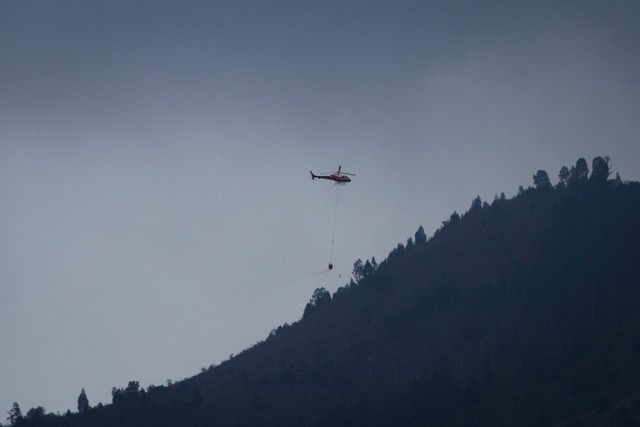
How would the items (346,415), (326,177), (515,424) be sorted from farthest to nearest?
(346,415) → (515,424) → (326,177)

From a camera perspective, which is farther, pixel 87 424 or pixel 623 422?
pixel 87 424

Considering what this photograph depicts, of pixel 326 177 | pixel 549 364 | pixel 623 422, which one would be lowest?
pixel 623 422

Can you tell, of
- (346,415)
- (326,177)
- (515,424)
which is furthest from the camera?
(346,415)

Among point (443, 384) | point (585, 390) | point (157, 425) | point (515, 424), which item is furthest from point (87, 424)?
point (585, 390)

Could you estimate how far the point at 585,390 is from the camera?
604ft

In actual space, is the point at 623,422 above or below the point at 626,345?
below

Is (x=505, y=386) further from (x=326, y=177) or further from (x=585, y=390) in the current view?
(x=326, y=177)

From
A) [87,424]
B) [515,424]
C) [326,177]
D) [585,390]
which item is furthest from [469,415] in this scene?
[87,424]

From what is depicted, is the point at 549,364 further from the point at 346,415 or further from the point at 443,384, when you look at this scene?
the point at 346,415

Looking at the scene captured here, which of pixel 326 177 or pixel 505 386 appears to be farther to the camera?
pixel 505 386

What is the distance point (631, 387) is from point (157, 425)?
89.6 meters

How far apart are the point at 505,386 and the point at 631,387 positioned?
79.9 ft

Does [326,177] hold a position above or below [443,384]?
above

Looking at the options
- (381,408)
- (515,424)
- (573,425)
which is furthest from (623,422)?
(381,408)
